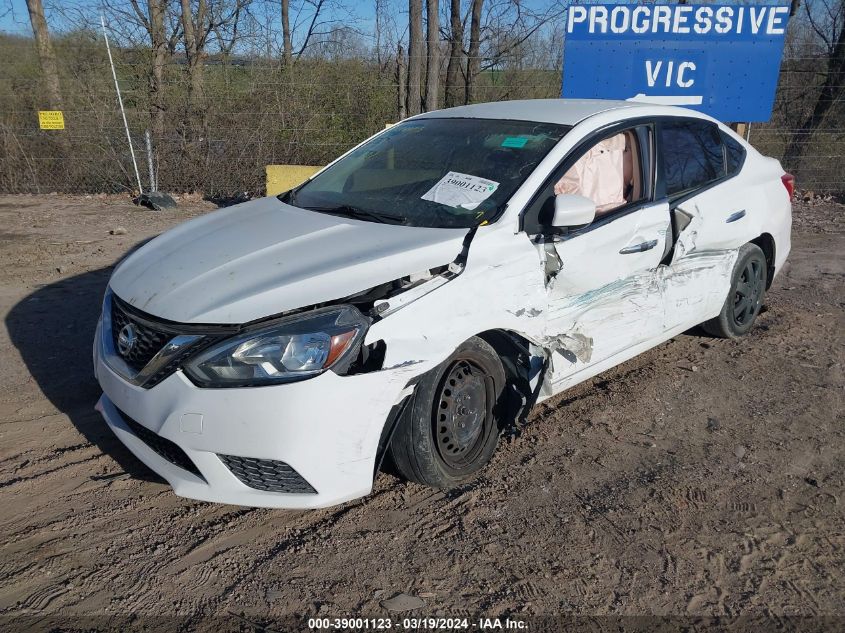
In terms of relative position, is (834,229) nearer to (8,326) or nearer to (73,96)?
(8,326)

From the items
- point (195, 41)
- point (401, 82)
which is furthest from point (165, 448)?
point (195, 41)

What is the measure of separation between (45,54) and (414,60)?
7216 millimetres

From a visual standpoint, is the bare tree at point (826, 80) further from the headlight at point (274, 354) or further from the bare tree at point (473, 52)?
the headlight at point (274, 354)

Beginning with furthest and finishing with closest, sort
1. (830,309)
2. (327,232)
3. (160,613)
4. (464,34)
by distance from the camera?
(464,34) → (830,309) → (327,232) → (160,613)

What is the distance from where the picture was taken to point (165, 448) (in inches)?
115

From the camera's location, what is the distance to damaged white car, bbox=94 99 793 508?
107 inches

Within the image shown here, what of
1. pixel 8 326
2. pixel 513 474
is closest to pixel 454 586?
pixel 513 474

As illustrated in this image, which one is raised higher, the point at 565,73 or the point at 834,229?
the point at 565,73

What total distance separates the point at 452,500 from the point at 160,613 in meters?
1.31

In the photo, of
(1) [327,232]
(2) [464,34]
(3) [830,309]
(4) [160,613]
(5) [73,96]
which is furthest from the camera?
(2) [464,34]

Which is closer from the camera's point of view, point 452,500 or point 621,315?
point 452,500

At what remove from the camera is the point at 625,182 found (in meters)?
4.14

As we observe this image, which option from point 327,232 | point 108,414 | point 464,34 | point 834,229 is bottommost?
point 834,229

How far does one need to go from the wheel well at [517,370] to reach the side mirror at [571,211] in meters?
0.59
